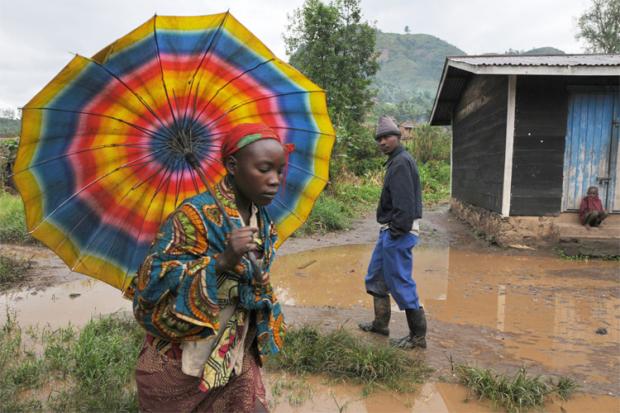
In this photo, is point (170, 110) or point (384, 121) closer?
point (170, 110)

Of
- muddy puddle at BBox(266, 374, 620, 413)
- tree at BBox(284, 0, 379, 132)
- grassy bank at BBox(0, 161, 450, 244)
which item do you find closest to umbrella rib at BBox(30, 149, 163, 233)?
muddy puddle at BBox(266, 374, 620, 413)

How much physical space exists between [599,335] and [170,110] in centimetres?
422

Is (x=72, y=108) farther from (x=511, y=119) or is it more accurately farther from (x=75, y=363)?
(x=511, y=119)

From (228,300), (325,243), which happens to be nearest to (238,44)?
(228,300)

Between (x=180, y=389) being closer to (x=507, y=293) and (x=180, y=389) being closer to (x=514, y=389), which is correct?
(x=514, y=389)

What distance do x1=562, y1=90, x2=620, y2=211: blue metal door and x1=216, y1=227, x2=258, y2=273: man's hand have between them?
7737 mm

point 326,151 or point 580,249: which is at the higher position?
point 326,151

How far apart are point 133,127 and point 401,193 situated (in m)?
2.26

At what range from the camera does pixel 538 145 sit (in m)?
7.45

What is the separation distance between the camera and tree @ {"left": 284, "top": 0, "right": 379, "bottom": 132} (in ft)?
64.1

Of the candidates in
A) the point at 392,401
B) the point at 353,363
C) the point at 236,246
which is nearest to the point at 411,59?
the point at 353,363

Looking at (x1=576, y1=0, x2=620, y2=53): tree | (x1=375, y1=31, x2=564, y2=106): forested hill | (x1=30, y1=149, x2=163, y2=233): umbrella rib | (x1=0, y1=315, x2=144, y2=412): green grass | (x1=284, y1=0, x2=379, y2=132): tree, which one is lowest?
(x1=0, y1=315, x2=144, y2=412): green grass

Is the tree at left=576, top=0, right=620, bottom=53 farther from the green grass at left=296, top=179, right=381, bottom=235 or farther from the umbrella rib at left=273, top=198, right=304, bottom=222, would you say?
the umbrella rib at left=273, top=198, right=304, bottom=222

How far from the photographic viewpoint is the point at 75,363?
10.2ft
